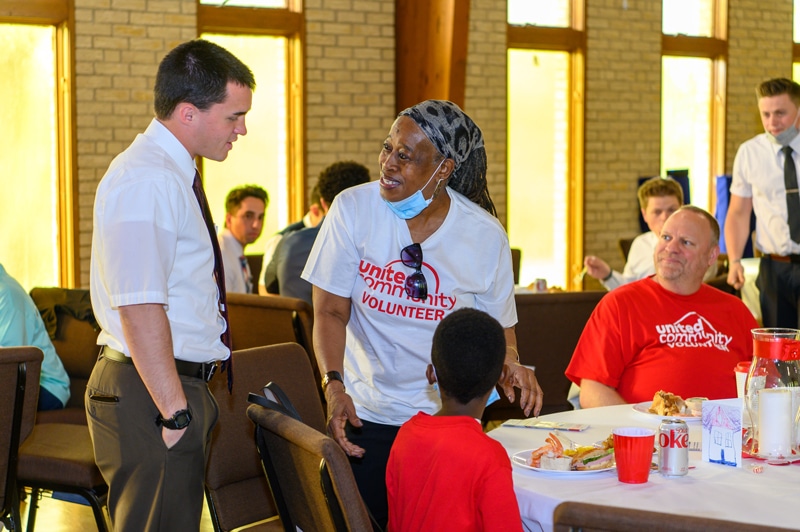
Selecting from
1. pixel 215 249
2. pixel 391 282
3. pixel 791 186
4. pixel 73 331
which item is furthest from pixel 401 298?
pixel 791 186

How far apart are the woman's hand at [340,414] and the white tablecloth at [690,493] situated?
0.40 meters

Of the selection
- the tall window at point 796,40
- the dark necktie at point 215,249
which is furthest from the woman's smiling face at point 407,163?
the tall window at point 796,40

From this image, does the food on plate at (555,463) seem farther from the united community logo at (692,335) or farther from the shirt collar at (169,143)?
the united community logo at (692,335)

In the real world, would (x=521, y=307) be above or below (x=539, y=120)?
below

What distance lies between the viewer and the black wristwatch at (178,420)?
2270 millimetres

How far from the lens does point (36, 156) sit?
739 cm

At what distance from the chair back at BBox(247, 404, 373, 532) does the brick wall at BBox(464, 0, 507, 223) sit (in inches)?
258

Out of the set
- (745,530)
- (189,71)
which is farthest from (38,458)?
(745,530)

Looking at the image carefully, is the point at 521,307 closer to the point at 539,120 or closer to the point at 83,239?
the point at 83,239

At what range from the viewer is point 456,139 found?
268 centimetres

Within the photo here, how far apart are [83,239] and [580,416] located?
5.33 m

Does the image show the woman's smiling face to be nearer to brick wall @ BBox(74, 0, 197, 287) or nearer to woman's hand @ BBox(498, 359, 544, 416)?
woman's hand @ BBox(498, 359, 544, 416)

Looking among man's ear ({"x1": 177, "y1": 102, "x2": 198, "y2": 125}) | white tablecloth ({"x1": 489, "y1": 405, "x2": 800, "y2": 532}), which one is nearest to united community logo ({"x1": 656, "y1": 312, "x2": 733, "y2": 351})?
white tablecloth ({"x1": 489, "y1": 405, "x2": 800, "y2": 532})

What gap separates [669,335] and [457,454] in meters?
1.52
